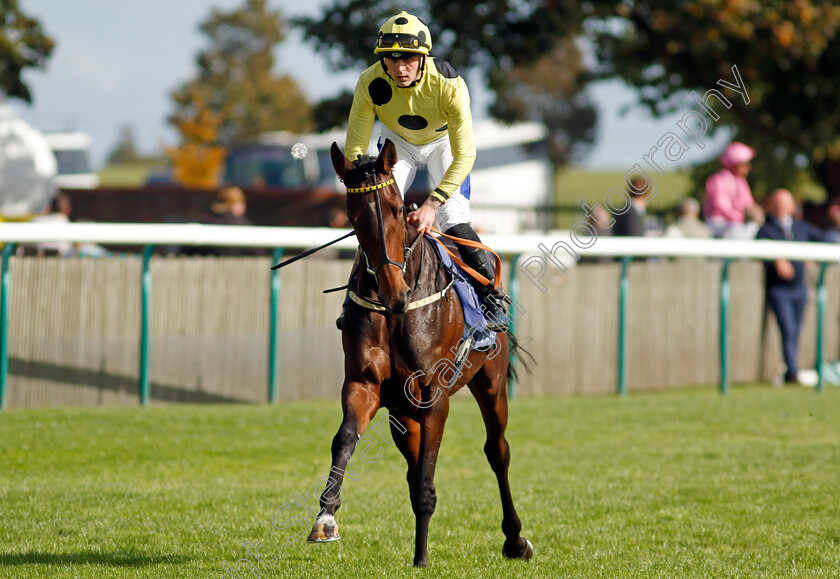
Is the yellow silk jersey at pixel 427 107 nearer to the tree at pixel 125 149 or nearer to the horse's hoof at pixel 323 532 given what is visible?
the horse's hoof at pixel 323 532

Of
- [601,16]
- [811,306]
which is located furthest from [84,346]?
[601,16]

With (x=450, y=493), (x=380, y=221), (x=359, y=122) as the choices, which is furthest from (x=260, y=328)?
(x=380, y=221)

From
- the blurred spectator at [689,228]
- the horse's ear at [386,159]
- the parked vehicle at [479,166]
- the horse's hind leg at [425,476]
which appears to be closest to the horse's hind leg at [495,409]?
the horse's hind leg at [425,476]

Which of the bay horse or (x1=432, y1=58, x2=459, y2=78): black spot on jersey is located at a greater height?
(x1=432, y1=58, x2=459, y2=78): black spot on jersey

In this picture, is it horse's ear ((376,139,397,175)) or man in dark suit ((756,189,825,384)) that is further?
man in dark suit ((756,189,825,384))

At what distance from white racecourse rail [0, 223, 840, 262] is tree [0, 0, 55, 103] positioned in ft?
21.3

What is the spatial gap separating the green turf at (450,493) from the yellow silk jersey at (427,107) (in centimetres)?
196

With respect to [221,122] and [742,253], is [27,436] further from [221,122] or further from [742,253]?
[221,122]

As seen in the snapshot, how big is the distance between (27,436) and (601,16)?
13.9 metres

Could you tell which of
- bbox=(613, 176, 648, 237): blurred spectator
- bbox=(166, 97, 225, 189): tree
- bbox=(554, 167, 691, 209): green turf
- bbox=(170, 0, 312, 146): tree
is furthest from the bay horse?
bbox=(554, 167, 691, 209): green turf

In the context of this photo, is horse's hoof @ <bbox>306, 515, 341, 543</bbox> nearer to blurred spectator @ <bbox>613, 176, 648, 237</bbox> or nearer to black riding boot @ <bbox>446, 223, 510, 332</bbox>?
black riding boot @ <bbox>446, 223, 510, 332</bbox>

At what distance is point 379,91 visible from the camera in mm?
5258

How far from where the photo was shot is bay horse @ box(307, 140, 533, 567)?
459 cm

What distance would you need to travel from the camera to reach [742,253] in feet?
39.2
